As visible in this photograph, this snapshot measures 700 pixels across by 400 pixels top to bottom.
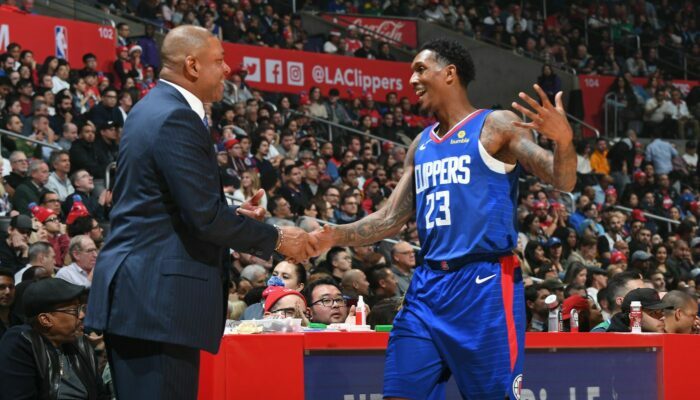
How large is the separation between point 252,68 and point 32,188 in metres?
8.47

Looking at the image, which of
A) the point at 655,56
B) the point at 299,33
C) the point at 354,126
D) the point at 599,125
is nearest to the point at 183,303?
the point at 354,126

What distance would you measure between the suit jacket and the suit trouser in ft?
0.21

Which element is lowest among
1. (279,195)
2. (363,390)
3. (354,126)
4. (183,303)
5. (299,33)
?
(363,390)

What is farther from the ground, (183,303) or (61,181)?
(61,181)

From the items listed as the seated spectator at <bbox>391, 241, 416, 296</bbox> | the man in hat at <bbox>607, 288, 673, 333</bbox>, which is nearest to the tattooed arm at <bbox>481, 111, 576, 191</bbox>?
the man in hat at <bbox>607, 288, 673, 333</bbox>

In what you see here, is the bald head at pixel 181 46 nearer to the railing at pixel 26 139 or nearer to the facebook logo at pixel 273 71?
the railing at pixel 26 139

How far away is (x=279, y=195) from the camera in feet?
44.4

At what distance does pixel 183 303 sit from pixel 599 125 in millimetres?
21436

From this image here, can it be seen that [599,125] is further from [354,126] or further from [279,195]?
[279,195]

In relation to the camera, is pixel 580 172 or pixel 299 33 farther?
pixel 299 33

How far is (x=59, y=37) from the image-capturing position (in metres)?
16.2

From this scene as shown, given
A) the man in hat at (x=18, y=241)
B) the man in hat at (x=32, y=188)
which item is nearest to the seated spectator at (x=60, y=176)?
the man in hat at (x=32, y=188)

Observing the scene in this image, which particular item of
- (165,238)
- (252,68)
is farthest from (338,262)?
(252,68)

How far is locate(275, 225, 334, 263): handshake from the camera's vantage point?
14.8 ft
